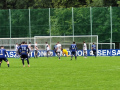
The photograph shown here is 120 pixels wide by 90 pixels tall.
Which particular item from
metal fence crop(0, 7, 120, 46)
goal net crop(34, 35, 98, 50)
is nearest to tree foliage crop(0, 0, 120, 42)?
metal fence crop(0, 7, 120, 46)

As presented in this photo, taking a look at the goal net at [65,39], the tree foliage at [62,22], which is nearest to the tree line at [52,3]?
the tree foliage at [62,22]

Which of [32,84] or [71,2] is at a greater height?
[71,2]

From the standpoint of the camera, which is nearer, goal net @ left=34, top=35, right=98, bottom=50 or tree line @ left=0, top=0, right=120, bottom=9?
goal net @ left=34, top=35, right=98, bottom=50

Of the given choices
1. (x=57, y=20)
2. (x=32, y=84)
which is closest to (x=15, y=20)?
(x=57, y=20)

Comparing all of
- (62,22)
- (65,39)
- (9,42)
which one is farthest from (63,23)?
(9,42)

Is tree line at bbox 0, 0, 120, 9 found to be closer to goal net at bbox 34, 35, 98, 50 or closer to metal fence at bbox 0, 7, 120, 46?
metal fence at bbox 0, 7, 120, 46

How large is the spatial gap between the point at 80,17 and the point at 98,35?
11.1 ft

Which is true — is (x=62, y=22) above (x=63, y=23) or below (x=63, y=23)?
above

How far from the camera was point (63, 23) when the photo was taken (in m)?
54.2

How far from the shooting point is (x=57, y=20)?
5359 centimetres

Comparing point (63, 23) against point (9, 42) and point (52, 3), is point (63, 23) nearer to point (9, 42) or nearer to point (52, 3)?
point (9, 42)

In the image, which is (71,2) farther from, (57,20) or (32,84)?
(32,84)

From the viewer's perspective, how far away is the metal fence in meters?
53.2

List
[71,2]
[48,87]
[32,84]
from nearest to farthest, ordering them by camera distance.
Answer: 1. [48,87]
2. [32,84]
3. [71,2]
